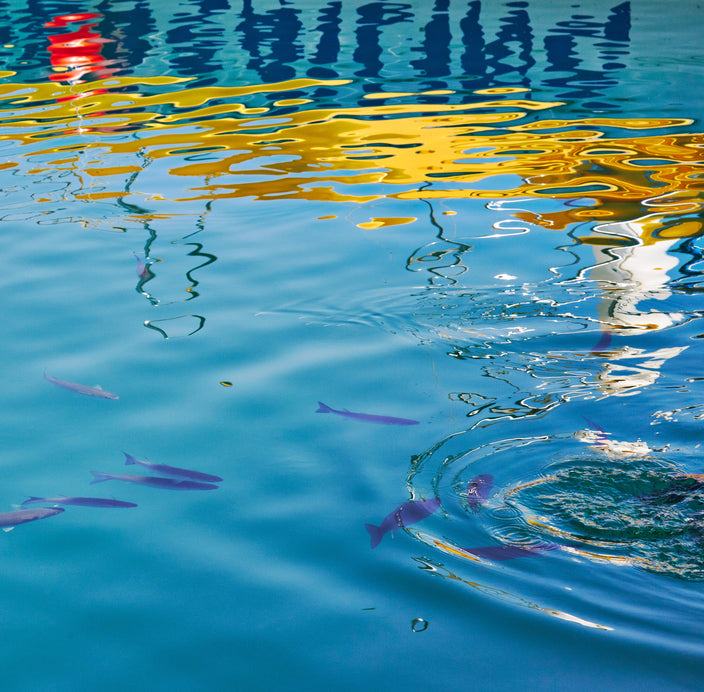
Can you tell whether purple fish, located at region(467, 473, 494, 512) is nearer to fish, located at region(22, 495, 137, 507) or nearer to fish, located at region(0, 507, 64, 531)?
fish, located at region(22, 495, 137, 507)

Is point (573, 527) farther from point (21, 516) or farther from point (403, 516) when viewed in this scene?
point (21, 516)

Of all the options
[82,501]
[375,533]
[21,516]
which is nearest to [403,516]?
[375,533]

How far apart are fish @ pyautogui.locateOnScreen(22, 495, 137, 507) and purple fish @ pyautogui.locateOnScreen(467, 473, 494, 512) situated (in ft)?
4.71

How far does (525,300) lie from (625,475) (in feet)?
6.42

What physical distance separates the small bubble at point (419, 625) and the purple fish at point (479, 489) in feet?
2.26

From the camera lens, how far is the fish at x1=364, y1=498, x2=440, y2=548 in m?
3.10

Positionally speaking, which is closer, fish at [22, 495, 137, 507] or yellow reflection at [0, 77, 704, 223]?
fish at [22, 495, 137, 507]

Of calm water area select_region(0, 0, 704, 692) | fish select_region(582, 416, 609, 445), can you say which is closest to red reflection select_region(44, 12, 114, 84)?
calm water area select_region(0, 0, 704, 692)

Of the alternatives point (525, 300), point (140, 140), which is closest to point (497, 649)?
point (525, 300)

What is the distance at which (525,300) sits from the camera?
520 centimetres

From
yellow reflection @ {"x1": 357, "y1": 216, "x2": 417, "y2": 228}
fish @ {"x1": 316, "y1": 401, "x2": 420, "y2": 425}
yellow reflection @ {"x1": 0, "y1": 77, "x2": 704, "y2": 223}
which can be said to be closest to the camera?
Result: fish @ {"x1": 316, "y1": 401, "x2": 420, "y2": 425}

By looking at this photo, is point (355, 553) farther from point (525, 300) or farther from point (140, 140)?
point (140, 140)

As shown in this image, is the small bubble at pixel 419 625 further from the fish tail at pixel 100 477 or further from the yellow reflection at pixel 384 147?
the yellow reflection at pixel 384 147

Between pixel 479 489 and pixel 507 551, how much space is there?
0.45 meters
